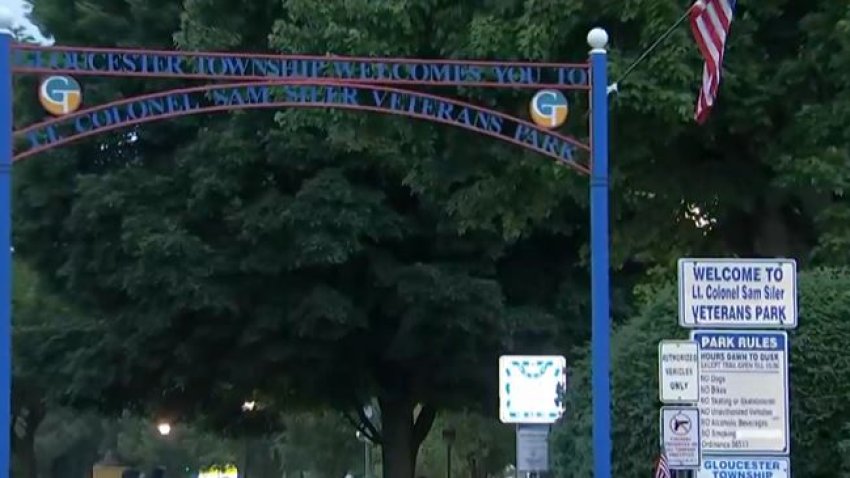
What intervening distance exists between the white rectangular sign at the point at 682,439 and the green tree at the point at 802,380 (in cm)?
314

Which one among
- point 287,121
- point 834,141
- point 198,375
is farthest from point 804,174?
point 198,375

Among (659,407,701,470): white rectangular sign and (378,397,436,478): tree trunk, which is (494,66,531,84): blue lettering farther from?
(378,397,436,478): tree trunk

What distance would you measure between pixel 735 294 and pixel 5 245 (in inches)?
262

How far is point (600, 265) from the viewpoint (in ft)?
47.8

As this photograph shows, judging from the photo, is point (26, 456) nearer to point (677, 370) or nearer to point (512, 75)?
point (512, 75)

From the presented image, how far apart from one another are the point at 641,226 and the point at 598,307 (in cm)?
717

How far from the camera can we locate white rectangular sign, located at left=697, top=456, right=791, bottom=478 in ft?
39.3

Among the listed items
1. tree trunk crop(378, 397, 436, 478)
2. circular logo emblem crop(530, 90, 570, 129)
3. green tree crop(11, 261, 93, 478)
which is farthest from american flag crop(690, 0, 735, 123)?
tree trunk crop(378, 397, 436, 478)

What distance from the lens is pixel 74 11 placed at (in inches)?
1241

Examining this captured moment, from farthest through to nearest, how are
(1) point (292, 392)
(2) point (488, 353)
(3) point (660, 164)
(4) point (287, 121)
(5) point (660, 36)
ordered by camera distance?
(1) point (292, 392), (2) point (488, 353), (4) point (287, 121), (3) point (660, 164), (5) point (660, 36)

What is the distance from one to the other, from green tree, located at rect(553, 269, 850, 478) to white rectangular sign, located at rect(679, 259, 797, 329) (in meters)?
3.02

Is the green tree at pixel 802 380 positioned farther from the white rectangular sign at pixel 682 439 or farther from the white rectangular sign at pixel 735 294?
the white rectangular sign at pixel 682 439

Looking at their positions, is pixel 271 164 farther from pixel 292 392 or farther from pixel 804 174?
pixel 804 174

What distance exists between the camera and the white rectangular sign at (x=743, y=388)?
12055mm
